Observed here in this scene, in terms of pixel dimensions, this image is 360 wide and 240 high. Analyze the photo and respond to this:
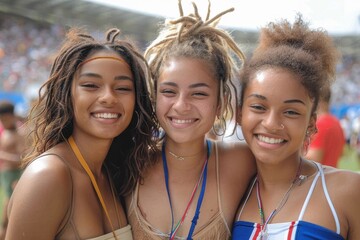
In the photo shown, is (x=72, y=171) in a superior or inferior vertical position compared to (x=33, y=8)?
inferior

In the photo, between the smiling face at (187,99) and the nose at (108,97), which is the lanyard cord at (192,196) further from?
the nose at (108,97)

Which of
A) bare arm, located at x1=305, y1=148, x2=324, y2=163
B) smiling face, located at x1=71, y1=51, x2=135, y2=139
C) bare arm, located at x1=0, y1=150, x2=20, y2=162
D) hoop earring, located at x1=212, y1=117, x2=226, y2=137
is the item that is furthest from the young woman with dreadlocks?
bare arm, located at x1=0, y1=150, x2=20, y2=162

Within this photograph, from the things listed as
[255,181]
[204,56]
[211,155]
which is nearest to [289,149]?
[255,181]

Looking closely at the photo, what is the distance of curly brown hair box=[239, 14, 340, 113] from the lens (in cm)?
256

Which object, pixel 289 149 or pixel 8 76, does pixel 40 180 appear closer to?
pixel 289 149

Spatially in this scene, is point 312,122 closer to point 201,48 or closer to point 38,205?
point 201,48

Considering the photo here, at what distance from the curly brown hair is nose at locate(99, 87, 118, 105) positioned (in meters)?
0.78

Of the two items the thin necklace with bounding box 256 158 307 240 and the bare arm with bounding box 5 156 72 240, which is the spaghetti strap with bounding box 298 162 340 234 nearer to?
the thin necklace with bounding box 256 158 307 240

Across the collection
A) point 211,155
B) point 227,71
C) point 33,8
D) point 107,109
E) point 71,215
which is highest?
point 33,8

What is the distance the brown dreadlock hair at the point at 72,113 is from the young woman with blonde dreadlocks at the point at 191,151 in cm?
10

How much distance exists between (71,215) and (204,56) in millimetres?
1270

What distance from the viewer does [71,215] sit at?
7.63 feet

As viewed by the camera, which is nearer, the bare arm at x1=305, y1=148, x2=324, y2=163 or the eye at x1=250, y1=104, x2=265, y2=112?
the eye at x1=250, y1=104, x2=265, y2=112

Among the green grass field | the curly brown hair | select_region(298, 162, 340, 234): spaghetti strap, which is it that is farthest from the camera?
the green grass field
